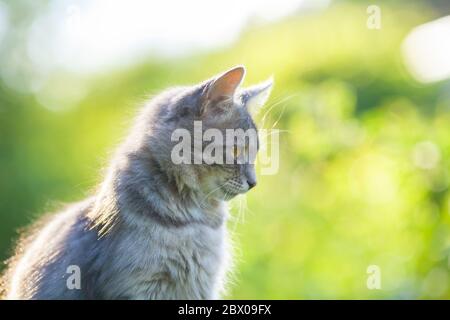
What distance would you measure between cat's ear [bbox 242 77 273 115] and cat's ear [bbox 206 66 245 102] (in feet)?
0.43

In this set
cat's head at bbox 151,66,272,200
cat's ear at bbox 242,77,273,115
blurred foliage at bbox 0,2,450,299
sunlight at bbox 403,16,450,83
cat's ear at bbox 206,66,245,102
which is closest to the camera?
cat's ear at bbox 206,66,245,102

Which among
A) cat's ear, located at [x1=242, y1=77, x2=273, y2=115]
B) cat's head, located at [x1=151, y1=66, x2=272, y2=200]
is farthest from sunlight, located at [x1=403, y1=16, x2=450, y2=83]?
cat's head, located at [x1=151, y1=66, x2=272, y2=200]

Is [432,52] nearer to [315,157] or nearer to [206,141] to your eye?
[315,157]

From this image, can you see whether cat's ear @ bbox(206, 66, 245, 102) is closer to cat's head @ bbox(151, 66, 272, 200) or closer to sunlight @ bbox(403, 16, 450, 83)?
cat's head @ bbox(151, 66, 272, 200)

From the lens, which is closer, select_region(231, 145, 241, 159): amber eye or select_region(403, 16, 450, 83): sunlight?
select_region(231, 145, 241, 159): amber eye

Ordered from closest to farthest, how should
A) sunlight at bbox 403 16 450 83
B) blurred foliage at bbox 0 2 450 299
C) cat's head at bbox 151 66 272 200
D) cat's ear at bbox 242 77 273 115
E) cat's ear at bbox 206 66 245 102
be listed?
cat's ear at bbox 206 66 245 102 → cat's head at bbox 151 66 272 200 → cat's ear at bbox 242 77 273 115 → blurred foliage at bbox 0 2 450 299 → sunlight at bbox 403 16 450 83

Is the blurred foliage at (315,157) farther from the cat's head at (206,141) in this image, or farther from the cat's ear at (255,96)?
the cat's head at (206,141)

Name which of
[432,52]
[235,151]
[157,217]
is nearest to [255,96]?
[235,151]

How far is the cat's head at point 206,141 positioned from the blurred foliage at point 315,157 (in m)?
0.25

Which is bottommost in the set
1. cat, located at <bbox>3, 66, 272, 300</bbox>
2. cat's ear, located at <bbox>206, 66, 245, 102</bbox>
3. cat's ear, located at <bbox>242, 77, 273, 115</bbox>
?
cat, located at <bbox>3, 66, 272, 300</bbox>

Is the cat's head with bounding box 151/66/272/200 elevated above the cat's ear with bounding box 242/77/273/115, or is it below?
below

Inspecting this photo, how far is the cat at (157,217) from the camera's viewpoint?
192 centimetres

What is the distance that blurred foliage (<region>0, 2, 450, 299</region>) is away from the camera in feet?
9.43

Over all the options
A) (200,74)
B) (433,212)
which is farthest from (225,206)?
(200,74)
